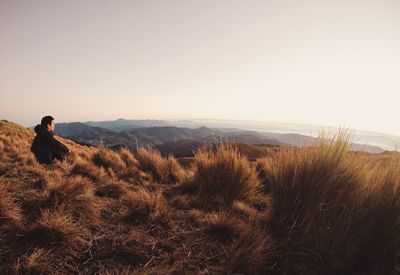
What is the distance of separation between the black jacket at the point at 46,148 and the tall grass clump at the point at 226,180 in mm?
4146

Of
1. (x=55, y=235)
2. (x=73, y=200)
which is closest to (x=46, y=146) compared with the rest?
(x=73, y=200)

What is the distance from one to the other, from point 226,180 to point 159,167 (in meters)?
2.49

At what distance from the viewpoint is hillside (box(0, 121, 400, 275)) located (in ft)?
6.74

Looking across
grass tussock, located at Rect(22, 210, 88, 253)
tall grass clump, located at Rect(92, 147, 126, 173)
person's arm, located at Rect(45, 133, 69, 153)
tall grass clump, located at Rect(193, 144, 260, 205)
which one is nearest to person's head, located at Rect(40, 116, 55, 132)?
person's arm, located at Rect(45, 133, 69, 153)

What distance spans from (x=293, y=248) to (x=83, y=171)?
15.0 ft

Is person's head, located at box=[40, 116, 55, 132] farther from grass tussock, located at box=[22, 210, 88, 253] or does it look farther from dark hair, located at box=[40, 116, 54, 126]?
grass tussock, located at box=[22, 210, 88, 253]

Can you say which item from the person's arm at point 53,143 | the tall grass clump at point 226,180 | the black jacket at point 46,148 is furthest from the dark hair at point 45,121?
the tall grass clump at point 226,180

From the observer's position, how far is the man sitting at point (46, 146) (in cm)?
618

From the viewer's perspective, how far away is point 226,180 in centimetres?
418

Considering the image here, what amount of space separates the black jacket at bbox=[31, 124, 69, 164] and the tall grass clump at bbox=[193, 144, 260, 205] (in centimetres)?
415

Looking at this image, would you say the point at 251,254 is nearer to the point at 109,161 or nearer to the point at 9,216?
Answer: the point at 9,216

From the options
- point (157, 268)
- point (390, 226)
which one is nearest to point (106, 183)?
point (157, 268)

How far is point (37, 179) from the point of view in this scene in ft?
13.7

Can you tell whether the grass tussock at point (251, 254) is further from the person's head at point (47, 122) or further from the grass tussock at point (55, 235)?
the person's head at point (47, 122)
